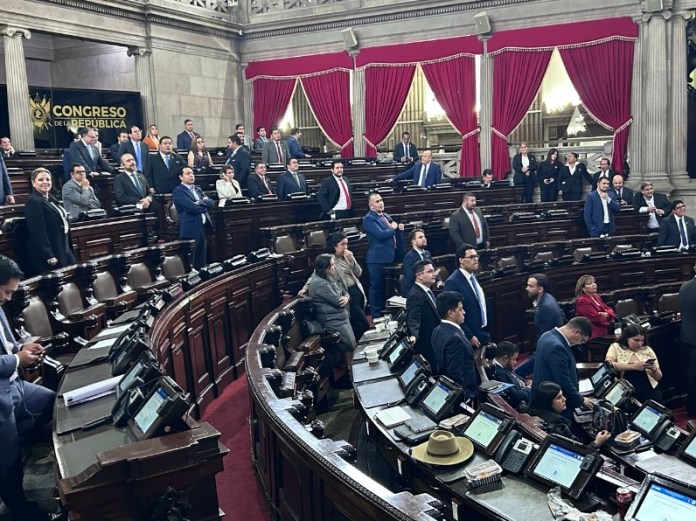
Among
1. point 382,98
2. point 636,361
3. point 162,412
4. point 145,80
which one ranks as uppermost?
point 145,80

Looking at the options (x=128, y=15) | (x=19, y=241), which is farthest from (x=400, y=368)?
(x=128, y=15)

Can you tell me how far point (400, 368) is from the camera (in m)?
4.17

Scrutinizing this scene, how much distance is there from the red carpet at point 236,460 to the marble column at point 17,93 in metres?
7.18

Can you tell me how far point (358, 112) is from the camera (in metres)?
14.4

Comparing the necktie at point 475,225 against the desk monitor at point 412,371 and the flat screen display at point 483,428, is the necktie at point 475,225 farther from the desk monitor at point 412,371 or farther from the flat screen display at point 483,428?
the flat screen display at point 483,428

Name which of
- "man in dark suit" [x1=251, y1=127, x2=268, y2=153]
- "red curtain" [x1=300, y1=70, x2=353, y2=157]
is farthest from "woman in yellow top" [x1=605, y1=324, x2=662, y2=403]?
"red curtain" [x1=300, y1=70, x2=353, y2=157]

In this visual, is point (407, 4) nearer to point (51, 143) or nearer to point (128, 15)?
point (128, 15)

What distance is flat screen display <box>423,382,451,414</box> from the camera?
3410 mm

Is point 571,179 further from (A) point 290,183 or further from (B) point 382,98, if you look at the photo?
(A) point 290,183

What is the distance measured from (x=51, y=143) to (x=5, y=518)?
10.8m

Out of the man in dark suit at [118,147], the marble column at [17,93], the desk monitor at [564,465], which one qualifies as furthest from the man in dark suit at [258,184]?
the desk monitor at [564,465]

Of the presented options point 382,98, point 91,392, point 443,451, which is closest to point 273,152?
point 382,98

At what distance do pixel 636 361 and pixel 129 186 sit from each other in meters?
5.31

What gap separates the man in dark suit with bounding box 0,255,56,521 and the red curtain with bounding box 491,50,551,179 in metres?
10.7
